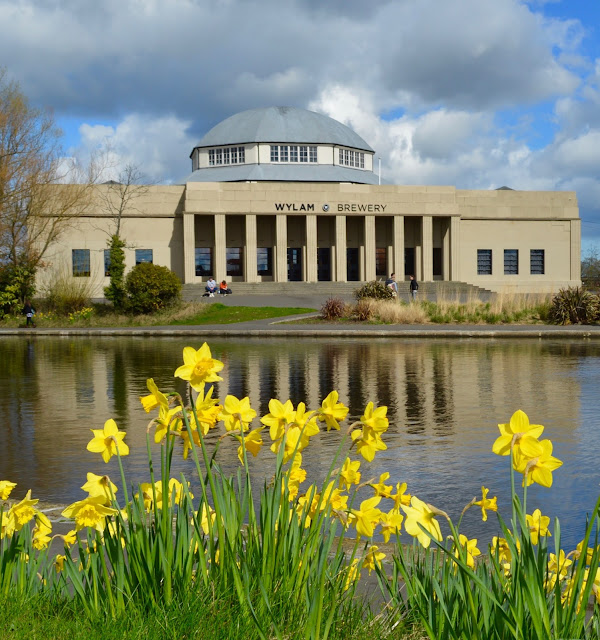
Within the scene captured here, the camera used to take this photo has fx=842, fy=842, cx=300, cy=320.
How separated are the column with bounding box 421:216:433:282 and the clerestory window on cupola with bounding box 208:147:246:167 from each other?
1660cm

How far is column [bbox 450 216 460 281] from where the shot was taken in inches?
2598

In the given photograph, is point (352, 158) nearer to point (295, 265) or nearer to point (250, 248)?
point (295, 265)

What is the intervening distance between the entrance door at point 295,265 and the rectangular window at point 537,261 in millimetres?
19262

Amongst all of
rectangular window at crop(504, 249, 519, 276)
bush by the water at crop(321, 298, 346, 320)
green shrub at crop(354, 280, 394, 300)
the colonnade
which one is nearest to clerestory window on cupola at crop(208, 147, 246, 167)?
the colonnade

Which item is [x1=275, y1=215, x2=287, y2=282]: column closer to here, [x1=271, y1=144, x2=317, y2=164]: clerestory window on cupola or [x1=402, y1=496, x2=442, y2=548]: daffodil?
[x1=271, y1=144, x2=317, y2=164]: clerestory window on cupola

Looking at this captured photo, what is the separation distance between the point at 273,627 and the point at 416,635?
0.55 m

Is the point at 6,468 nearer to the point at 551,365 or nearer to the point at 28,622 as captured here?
the point at 28,622

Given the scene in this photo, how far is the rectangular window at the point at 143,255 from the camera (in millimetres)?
64250

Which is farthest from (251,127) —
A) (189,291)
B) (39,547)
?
(39,547)

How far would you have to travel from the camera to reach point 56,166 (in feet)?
161

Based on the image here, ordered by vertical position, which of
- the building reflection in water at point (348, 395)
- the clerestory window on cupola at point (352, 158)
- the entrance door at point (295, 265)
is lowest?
the building reflection in water at point (348, 395)

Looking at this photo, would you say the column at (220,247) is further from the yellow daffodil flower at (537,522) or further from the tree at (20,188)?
the yellow daffodil flower at (537,522)

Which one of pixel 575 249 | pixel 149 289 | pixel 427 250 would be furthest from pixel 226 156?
pixel 149 289

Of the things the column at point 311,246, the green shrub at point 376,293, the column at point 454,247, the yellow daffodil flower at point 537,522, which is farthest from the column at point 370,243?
the yellow daffodil flower at point 537,522
